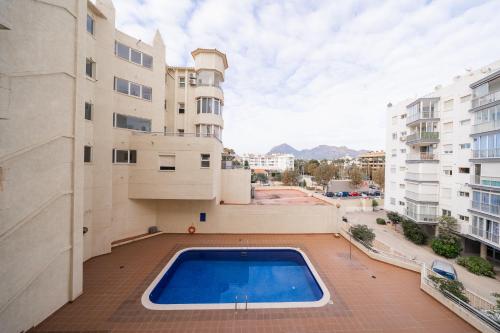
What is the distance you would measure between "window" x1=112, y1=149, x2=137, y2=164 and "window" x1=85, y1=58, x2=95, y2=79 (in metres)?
4.71

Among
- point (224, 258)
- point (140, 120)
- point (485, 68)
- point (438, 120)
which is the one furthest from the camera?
point (438, 120)

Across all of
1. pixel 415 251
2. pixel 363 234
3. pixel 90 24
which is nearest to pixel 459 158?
pixel 415 251

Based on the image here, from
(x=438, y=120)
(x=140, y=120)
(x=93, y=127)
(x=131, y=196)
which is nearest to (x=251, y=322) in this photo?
(x=131, y=196)

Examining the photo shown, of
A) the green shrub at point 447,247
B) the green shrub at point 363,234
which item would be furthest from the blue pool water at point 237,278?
the green shrub at point 447,247

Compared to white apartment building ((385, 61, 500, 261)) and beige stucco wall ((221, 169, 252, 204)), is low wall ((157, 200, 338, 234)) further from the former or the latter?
white apartment building ((385, 61, 500, 261))

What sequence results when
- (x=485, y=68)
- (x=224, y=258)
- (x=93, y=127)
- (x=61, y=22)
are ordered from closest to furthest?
(x=61, y=22) < (x=93, y=127) < (x=224, y=258) < (x=485, y=68)

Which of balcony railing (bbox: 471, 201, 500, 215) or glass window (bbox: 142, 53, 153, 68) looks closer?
glass window (bbox: 142, 53, 153, 68)

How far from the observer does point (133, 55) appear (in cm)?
1510

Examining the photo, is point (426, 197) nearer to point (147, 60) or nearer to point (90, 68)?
point (147, 60)

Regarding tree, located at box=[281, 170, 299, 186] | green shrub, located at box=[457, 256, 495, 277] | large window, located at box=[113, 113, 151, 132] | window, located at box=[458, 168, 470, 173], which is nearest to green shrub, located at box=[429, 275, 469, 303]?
green shrub, located at box=[457, 256, 495, 277]

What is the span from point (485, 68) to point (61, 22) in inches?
1199

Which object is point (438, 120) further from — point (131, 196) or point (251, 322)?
point (131, 196)

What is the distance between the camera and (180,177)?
15336 millimetres

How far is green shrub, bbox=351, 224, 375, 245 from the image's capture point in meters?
15.2
